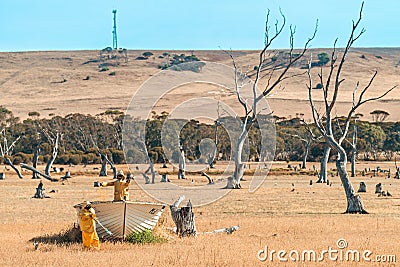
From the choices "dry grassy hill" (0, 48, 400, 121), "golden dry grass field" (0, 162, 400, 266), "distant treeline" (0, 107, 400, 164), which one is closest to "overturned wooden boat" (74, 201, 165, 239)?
"golden dry grass field" (0, 162, 400, 266)

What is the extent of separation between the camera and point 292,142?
325ft

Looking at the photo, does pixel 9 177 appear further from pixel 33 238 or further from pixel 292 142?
pixel 33 238

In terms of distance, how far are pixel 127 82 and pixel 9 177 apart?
122 meters

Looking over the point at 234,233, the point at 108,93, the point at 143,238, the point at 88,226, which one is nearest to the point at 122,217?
the point at 143,238

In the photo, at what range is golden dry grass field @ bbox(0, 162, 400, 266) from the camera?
56.3 feet

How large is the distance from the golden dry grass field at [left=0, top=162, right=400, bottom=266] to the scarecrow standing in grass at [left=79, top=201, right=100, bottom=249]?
250 mm

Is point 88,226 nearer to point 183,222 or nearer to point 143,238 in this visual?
point 143,238

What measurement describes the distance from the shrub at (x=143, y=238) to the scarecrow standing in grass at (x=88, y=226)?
3.86 ft

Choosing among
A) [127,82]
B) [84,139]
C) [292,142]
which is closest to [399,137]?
[292,142]

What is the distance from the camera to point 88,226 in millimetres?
18656

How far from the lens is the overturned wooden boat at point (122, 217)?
Result: 19594 millimetres

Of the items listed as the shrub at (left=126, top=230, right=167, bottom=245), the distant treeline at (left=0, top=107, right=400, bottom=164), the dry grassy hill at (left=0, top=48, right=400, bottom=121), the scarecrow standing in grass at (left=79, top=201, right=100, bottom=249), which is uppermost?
the dry grassy hill at (left=0, top=48, right=400, bottom=121)

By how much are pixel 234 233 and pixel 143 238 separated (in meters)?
3.88

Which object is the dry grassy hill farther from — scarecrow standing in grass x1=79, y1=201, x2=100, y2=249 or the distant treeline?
scarecrow standing in grass x1=79, y1=201, x2=100, y2=249
